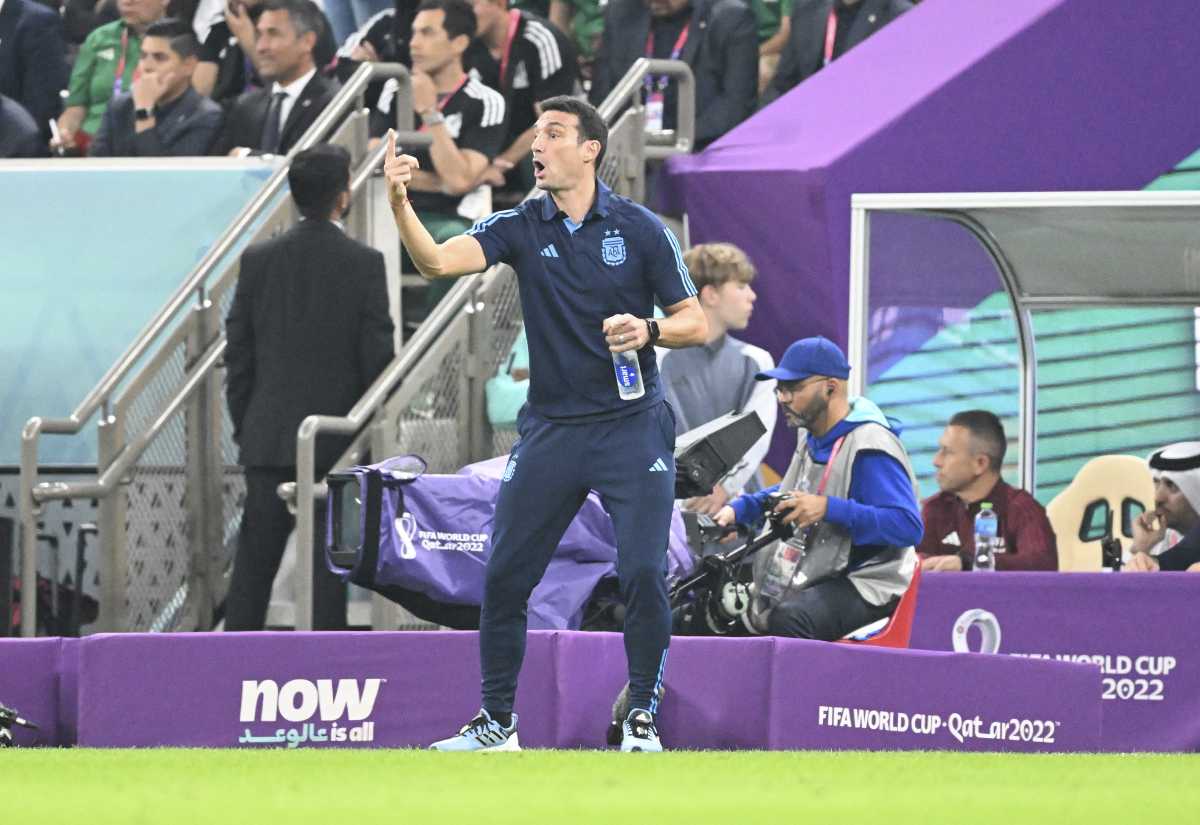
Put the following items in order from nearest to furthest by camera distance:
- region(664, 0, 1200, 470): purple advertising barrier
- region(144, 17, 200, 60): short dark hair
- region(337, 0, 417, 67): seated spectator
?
1. region(664, 0, 1200, 470): purple advertising barrier
2. region(144, 17, 200, 60): short dark hair
3. region(337, 0, 417, 67): seated spectator

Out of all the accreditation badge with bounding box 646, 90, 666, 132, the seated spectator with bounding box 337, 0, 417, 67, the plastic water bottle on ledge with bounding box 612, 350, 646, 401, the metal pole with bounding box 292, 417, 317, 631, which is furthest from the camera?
the seated spectator with bounding box 337, 0, 417, 67

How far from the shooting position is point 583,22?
14.4 meters

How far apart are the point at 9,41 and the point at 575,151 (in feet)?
26.1

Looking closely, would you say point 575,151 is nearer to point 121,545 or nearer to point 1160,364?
point 121,545

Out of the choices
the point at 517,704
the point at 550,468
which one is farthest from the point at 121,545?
the point at 550,468

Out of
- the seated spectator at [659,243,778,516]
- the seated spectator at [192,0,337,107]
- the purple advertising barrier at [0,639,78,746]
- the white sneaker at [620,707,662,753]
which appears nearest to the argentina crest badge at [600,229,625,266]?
the white sneaker at [620,707,662,753]

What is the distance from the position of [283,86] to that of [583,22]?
2.02m

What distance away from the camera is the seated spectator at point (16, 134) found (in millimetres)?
14328

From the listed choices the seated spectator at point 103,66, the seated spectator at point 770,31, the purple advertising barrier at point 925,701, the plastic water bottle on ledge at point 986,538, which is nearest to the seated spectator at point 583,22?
the seated spectator at point 770,31

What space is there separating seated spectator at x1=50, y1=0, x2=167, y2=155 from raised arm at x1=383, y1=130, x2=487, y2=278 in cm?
720

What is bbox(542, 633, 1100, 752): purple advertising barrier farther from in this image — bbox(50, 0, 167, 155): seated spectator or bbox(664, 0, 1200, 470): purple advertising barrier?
bbox(50, 0, 167, 155): seated spectator

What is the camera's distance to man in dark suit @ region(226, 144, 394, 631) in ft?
36.2

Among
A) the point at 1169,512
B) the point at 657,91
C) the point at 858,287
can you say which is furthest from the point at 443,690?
the point at 657,91

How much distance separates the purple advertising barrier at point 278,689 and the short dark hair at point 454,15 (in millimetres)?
4501
